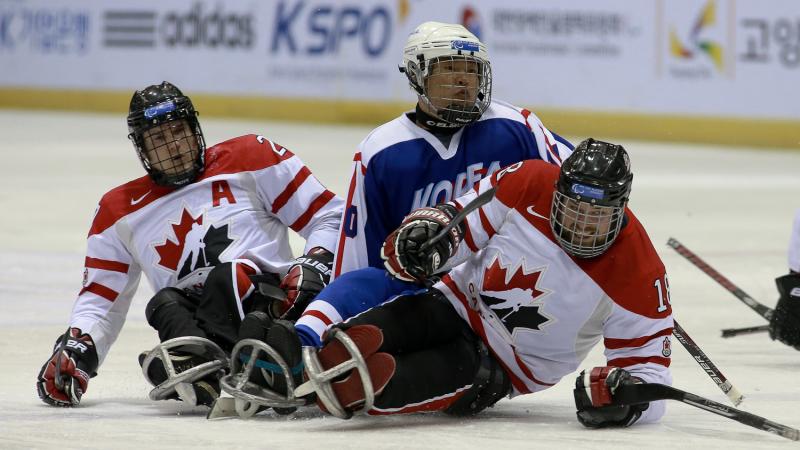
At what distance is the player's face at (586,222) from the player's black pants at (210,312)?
1061 mm

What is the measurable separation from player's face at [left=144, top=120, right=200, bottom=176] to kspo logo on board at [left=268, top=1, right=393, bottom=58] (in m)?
11.6

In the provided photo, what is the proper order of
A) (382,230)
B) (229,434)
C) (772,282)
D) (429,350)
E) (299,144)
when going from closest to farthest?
(229,434), (429,350), (382,230), (772,282), (299,144)

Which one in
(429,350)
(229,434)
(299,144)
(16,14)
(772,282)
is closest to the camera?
(229,434)

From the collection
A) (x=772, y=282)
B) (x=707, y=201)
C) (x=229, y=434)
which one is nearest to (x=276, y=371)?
(x=229, y=434)

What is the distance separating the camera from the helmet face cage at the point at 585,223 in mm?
3932

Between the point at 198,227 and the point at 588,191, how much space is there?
54.2 inches

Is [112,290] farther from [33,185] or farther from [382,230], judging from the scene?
[33,185]

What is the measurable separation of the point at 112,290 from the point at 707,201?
6870 mm

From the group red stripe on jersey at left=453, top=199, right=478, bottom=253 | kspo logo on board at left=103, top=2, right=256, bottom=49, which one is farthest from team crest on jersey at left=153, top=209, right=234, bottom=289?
kspo logo on board at left=103, top=2, right=256, bottom=49

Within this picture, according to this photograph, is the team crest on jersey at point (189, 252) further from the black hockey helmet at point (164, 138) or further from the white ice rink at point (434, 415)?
the white ice rink at point (434, 415)

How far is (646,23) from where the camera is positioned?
14648 mm

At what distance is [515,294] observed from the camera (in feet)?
13.5

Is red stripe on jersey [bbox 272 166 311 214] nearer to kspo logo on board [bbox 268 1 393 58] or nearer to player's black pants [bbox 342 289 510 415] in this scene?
player's black pants [bbox 342 289 510 415]

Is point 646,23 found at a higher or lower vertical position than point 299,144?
higher
